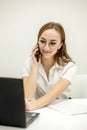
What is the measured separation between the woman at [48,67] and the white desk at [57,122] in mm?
486

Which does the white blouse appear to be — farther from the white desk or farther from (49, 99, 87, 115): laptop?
the white desk

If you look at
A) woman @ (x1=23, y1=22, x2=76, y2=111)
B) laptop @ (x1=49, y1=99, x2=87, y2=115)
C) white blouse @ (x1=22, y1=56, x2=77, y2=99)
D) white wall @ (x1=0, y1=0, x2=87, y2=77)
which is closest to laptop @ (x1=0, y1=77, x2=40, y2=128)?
laptop @ (x1=49, y1=99, x2=87, y2=115)

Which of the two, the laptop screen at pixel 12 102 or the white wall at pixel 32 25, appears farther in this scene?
the white wall at pixel 32 25

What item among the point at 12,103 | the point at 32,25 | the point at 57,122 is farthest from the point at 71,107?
the point at 32,25

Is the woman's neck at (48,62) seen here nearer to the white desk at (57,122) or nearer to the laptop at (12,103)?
the white desk at (57,122)

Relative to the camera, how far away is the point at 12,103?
3.77 ft

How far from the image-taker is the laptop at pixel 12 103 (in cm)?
112

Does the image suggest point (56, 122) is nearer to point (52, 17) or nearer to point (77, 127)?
point (77, 127)

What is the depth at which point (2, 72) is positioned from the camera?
3.15 meters

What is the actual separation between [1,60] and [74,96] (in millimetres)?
1289

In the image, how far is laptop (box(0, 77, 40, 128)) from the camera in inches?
44.0

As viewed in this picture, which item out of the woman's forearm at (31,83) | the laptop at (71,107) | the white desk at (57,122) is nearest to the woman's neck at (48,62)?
the woman's forearm at (31,83)

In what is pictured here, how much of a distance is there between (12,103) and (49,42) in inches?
37.0

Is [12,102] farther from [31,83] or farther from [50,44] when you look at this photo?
[50,44]
